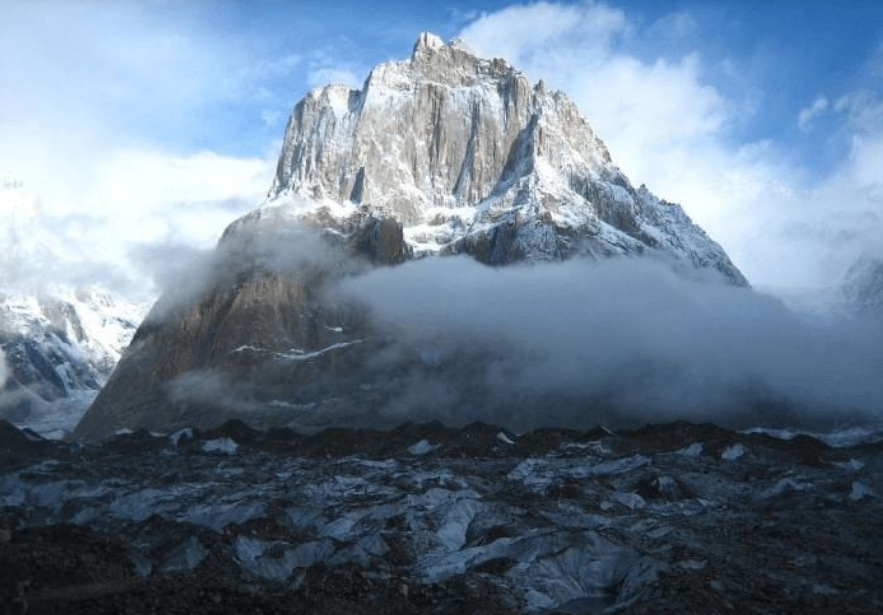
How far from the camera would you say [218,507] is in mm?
79125

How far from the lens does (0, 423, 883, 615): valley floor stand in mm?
41688

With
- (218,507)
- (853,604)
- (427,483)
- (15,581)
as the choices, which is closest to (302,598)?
(15,581)

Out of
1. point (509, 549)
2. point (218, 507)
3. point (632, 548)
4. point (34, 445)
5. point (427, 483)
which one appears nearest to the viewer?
point (632, 548)

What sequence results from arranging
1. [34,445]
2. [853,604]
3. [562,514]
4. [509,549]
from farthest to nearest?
[34,445], [562,514], [509,549], [853,604]

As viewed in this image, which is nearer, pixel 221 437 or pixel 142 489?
pixel 142 489

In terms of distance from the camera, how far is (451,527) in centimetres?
6794

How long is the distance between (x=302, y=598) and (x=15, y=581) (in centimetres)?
1052

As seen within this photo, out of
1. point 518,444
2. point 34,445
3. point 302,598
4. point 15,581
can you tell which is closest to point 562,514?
point 302,598

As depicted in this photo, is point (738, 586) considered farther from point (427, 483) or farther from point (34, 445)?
point (34, 445)

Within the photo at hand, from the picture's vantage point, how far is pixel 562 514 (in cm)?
7156

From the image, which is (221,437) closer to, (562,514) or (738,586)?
(562,514)

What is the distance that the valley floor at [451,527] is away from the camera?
4169cm

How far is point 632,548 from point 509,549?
7029 millimetres

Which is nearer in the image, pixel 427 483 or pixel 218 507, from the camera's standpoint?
pixel 218 507
